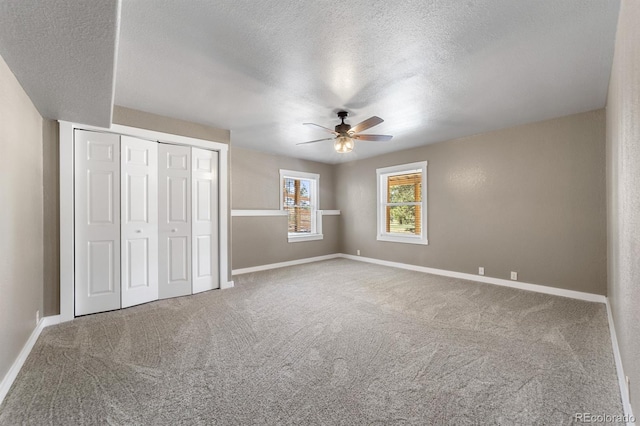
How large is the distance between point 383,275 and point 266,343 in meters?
3.06

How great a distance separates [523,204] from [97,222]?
5.65m

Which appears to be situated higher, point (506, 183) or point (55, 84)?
point (55, 84)

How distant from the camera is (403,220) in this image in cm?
591

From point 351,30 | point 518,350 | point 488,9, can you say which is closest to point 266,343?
point 518,350

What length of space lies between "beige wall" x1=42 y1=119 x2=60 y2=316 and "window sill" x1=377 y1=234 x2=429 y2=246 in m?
5.20

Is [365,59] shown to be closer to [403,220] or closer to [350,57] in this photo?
[350,57]

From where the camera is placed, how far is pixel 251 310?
11.0ft

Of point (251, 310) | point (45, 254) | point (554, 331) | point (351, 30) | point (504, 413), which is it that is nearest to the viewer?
point (504, 413)

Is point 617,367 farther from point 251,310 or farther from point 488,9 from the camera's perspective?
point 251,310

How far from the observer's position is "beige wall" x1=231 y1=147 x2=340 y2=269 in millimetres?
5391

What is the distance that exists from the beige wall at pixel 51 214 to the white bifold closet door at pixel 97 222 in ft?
0.51

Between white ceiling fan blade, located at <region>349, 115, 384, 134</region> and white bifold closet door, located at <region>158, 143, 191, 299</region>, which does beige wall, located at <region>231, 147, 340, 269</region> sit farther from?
white ceiling fan blade, located at <region>349, 115, 384, 134</region>

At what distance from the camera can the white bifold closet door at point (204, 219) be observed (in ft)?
13.2

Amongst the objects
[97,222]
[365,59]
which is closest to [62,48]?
[365,59]
